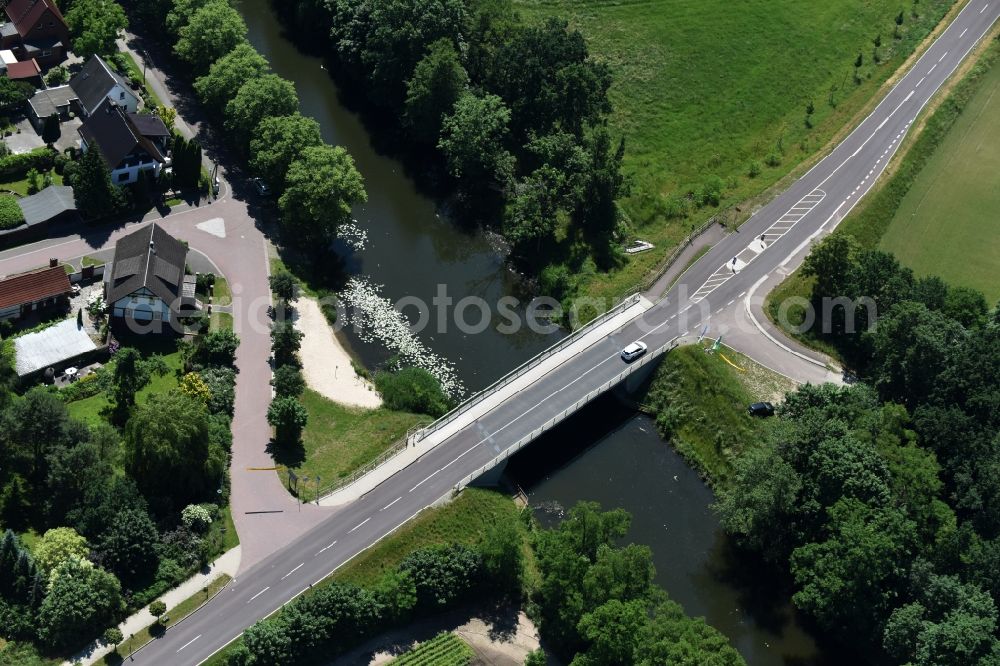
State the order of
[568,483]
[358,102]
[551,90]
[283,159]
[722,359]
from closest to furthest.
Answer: [568,483] → [722,359] → [283,159] → [551,90] → [358,102]

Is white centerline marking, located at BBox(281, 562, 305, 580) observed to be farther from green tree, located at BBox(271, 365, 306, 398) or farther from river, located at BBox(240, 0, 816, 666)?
river, located at BBox(240, 0, 816, 666)

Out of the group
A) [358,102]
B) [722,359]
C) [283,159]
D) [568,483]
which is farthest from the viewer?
[358,102]

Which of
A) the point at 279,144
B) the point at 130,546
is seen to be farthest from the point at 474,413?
the point at 279,144

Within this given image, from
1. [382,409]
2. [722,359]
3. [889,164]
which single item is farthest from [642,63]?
[382,409]

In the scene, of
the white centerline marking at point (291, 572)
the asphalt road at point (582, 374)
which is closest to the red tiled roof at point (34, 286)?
the asphalt road at point (582, 374)

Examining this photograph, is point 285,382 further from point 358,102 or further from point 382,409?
point 358,102

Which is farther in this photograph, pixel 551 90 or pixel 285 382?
pixel 551 90
